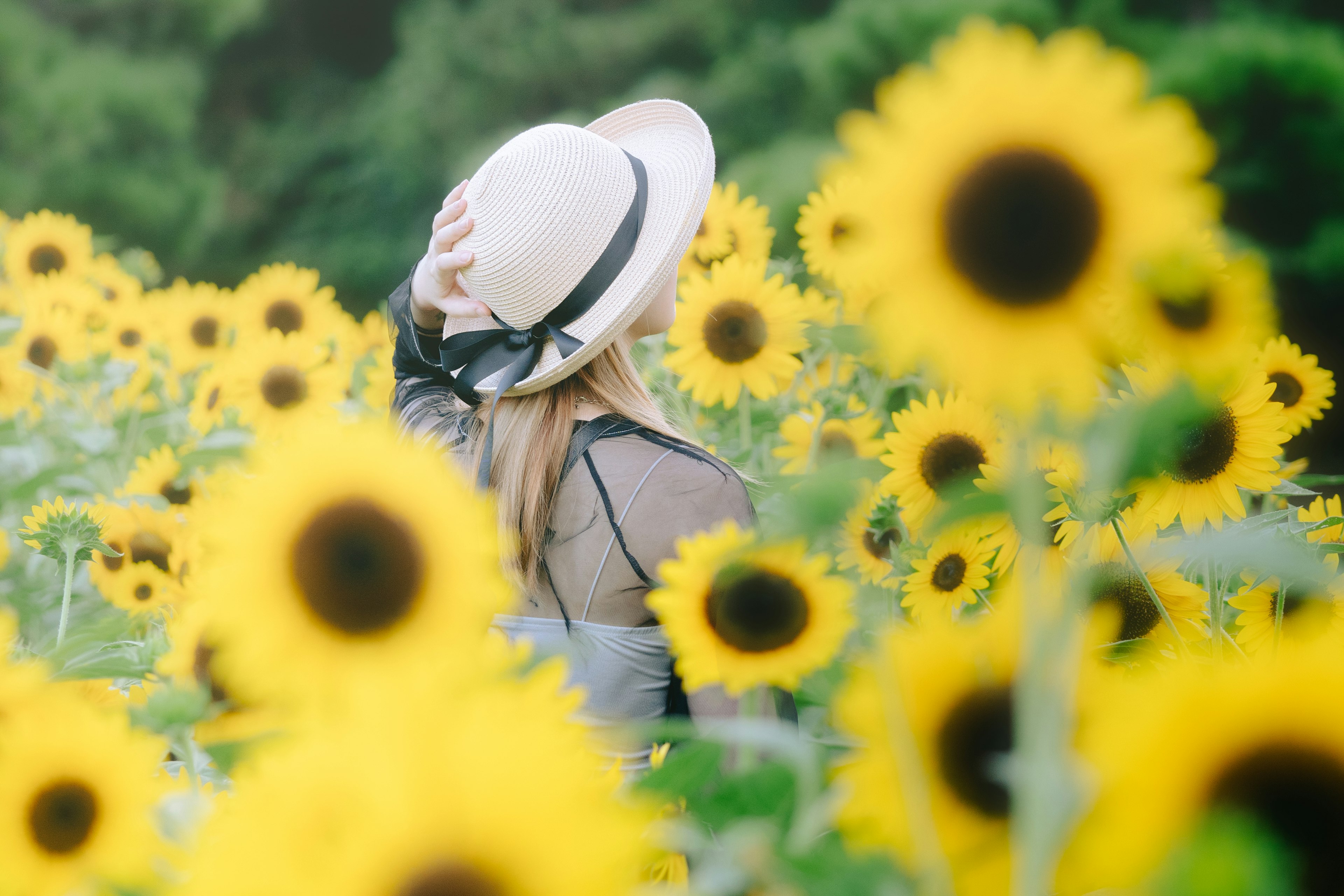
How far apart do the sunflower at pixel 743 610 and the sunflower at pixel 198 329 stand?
1.90 m

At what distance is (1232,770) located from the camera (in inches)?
8.5

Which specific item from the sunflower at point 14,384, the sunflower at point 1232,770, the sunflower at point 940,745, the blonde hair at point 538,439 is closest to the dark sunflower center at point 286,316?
the sunflower at point 14,384

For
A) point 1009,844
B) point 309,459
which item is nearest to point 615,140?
point 309,459

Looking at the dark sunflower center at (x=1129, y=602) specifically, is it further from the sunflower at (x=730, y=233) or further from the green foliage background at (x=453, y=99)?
the green foliage background at (x=453, y=99)

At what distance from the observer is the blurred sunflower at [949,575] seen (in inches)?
37.1

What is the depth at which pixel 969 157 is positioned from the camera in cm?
26

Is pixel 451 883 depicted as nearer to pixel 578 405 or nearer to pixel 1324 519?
pixel 1324 519

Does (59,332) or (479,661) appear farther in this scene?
(59,332)

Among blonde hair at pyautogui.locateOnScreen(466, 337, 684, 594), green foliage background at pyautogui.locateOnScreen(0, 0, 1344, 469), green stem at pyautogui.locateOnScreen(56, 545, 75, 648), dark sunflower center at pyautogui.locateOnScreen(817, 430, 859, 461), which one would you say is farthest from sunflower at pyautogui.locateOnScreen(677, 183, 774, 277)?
green foliage background at pyautogui.locateOnScreen(0, 0, 1344, 469)

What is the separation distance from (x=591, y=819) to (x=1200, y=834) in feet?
0.40

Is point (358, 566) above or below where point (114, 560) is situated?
below

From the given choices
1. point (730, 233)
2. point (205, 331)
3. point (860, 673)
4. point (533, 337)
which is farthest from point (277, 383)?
point (860, 673)

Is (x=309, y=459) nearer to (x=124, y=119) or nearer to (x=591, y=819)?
(x=591, y=819)

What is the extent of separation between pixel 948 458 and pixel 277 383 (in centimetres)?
117
